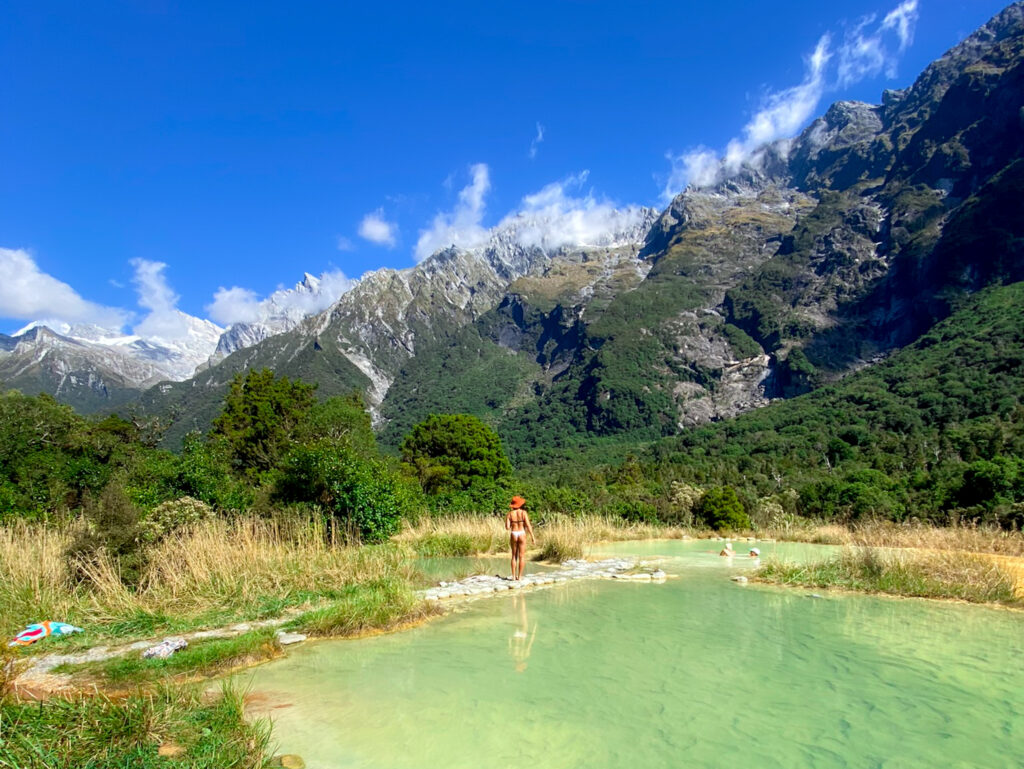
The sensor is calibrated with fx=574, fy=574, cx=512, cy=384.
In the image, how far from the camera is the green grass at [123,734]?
3.03 m

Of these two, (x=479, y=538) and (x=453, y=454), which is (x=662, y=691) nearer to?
(x=479, y=538)

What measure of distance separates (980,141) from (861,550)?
16560 centimetres

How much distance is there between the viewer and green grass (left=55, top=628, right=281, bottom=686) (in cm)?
533

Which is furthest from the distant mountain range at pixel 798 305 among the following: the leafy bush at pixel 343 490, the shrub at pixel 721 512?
the leafy bush at pixel 343 490

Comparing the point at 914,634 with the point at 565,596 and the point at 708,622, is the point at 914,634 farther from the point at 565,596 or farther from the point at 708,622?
the point at 565,596

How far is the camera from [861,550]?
11.3 meters

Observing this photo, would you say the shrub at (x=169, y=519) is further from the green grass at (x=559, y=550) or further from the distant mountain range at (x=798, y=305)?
the distant mountain range at (x=798, y=305)

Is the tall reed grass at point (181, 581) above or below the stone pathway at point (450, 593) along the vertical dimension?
above

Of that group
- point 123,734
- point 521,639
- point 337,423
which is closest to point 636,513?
point 337,423

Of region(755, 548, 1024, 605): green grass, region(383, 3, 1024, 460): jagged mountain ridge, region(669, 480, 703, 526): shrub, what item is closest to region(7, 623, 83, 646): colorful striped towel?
region(755, 548, 1024, 605): green grass

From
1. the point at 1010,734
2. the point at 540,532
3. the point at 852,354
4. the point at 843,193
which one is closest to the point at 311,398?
the point at 540,532

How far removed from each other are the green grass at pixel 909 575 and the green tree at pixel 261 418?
80.9 ft

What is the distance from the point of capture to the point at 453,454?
32.4 meters

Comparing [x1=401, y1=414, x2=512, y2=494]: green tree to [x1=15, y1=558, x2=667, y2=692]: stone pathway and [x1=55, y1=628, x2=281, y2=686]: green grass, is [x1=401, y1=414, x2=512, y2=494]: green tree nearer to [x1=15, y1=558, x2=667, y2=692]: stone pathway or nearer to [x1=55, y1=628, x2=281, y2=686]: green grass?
[x1=15, y1=558, x2=667, y2=692]: stone pathway
